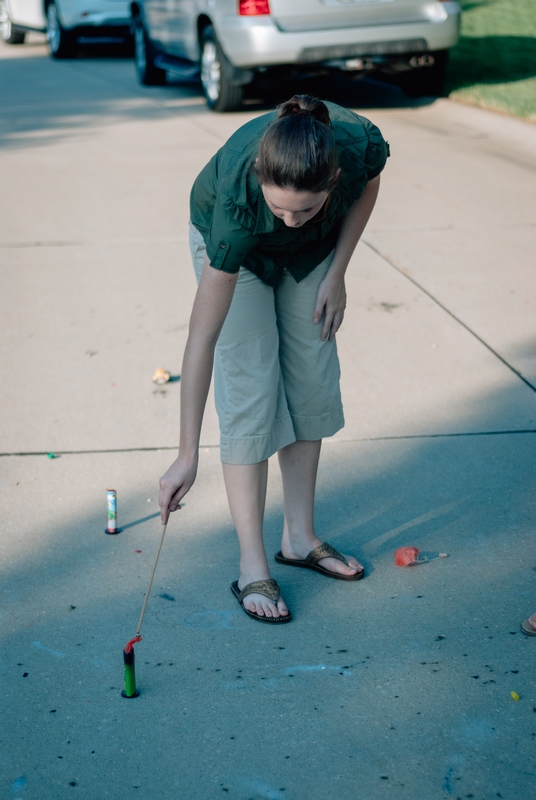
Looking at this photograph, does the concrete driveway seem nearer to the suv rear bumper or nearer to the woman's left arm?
the woman's left arm

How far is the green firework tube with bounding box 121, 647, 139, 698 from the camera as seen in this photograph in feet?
7.89

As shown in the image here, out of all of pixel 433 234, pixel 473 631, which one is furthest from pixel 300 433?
pixel 433 234

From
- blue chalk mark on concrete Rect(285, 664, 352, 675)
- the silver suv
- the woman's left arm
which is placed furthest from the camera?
the silver suv

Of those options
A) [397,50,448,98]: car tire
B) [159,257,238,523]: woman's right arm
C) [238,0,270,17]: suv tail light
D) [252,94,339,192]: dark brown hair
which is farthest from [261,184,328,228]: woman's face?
[397,50,448,98]: car tire

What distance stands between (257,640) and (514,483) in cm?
131

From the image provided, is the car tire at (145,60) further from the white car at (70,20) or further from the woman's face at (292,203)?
the woman's face at (292,203)

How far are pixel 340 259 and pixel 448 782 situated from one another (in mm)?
1456

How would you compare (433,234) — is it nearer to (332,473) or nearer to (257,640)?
(332,473)

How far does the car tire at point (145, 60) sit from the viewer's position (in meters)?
11.8

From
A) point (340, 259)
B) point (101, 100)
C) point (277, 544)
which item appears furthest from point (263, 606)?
point (101, 100)

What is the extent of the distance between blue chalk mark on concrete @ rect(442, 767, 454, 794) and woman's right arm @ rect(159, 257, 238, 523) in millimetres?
946

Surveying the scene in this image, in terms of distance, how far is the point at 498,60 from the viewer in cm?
1136

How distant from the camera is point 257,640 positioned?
2729 millimetres

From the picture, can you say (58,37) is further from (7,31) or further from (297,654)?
(297,654)
